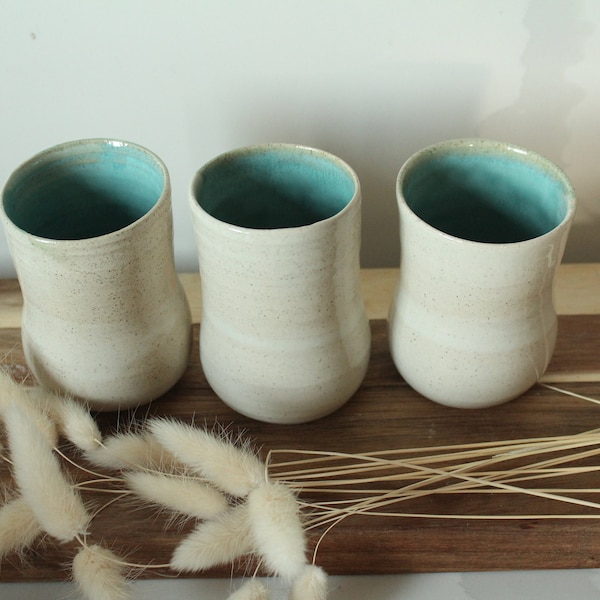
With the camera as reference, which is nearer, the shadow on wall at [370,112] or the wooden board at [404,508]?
the wooden board at [404,508]

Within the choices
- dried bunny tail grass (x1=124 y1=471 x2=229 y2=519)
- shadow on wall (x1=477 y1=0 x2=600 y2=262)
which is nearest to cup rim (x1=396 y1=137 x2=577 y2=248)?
shadow on wall (x1=477 y1=0 x2=600 y2=262)

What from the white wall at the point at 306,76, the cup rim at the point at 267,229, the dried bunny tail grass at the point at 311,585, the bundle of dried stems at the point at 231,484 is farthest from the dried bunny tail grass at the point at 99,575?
the white wall at the point at 306,76

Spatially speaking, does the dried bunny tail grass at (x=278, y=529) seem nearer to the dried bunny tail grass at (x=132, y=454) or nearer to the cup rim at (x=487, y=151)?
the dried bunny tail grass at (x=132, y=454)

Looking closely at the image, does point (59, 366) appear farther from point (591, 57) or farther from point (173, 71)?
point (591, 57)

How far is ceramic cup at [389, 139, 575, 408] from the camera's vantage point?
49 centimetres

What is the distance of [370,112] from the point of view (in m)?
0.64

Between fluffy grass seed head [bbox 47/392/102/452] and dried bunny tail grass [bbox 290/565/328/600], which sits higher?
fluffy grass seed head [bbox 47/392/102/452]

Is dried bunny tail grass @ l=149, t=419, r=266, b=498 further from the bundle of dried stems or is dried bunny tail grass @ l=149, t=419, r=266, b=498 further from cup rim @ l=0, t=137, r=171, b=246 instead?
cup rim @ l=0, t=137, r=171, b=246

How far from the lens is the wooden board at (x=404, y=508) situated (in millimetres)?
511

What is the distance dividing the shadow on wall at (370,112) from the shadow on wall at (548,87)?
3cm

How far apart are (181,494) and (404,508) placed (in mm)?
144

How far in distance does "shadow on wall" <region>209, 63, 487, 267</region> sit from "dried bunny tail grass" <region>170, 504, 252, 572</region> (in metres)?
0.31

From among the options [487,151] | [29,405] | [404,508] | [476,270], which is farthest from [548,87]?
[29,405]

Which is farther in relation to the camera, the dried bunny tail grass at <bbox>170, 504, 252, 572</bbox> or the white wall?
the white wall
